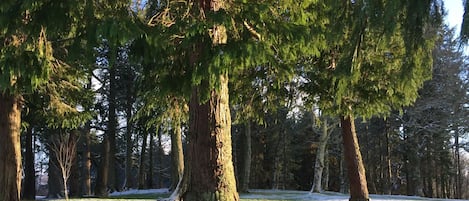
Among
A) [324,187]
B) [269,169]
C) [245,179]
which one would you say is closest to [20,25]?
[245,179]

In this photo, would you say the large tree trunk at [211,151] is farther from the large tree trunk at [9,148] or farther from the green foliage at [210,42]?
the large tree trunk at [9,148]

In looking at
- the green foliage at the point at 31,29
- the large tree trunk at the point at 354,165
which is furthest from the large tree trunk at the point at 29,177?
the green foliage at the point at 31,29

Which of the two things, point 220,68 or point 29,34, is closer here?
point 220,68

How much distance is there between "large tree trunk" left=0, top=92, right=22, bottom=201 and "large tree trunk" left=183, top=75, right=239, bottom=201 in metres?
6.09

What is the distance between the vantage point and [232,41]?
21.4ft

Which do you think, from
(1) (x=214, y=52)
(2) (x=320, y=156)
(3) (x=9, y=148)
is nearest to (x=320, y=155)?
(2) (x=320, y=156)

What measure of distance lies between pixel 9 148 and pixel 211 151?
6.74m

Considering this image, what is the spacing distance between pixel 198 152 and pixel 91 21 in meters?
2.63

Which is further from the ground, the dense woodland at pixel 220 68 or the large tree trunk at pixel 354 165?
the dense woodland at pixel 220 68

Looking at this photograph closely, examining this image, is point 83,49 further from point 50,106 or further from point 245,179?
point 245,179

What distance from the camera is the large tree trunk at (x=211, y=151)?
298 inches

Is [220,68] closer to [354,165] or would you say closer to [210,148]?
[210,148]

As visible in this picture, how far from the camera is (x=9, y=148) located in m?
11.9

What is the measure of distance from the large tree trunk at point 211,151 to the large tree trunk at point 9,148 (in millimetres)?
6085
